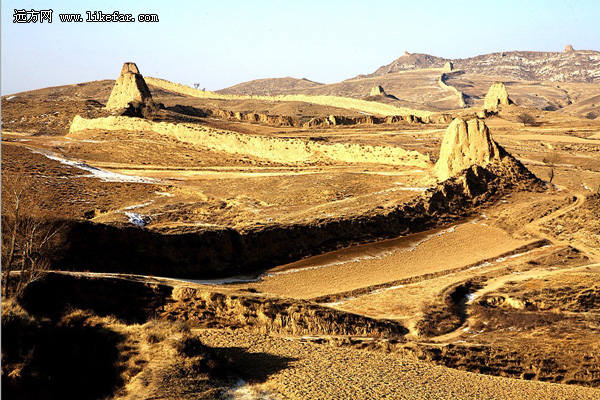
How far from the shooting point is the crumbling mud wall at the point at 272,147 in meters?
44.8

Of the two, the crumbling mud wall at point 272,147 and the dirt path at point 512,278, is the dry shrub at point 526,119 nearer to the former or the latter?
the crumbling mud wall at point 272,147

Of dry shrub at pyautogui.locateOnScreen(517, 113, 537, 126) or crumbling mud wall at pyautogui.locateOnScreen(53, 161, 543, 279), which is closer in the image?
crumbling mud wall at pyautogui.locateOnScreen(53, 161, 543, 279)

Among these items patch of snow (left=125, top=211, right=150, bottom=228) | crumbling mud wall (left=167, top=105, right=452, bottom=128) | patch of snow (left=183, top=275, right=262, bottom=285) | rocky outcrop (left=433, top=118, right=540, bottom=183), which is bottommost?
patch of snow (left=183, top=275, right=262, bottom=285)

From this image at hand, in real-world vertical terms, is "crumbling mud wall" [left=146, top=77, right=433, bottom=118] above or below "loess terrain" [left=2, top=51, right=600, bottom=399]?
above

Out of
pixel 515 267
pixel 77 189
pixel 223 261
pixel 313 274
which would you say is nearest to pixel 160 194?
pixel 77 189

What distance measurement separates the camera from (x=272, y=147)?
4931 centimetres

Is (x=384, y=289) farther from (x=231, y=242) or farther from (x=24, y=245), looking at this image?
(x=24, y=245)

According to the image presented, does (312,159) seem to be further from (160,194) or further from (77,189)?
(77,189)

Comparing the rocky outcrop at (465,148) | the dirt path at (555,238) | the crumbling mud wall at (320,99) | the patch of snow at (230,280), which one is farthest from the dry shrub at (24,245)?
the crumbling mud wall at (320,99)

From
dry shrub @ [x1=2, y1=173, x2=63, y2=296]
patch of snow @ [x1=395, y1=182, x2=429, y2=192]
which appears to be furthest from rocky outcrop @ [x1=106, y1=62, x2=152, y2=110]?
dry shrub @ [x1=2, y1=173, x2=63, y2=296]

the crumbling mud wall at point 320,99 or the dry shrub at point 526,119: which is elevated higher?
the crumbling mud wall at point 320,99

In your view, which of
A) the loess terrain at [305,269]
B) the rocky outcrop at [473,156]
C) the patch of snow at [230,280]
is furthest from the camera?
the rocky outcrop at [473,156]

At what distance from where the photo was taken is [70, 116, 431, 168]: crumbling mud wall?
4484cm

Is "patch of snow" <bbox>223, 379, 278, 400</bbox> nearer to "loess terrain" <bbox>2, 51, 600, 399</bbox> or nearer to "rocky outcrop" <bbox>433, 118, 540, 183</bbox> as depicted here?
"loess terrain" <bbox>2, 51, 600, 399</bbox>
